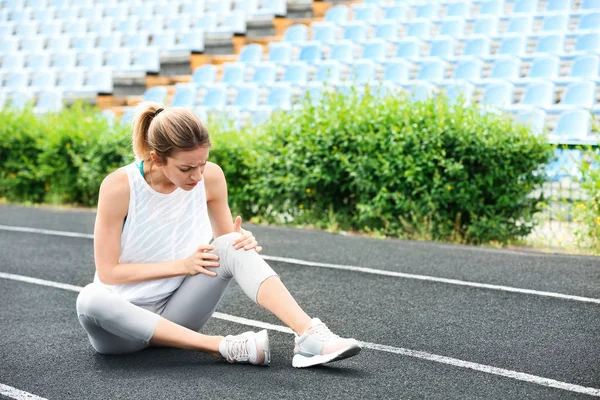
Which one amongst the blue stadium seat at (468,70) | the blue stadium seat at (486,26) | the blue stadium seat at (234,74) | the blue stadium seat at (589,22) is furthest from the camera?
the blue stadium seat at (234,74)

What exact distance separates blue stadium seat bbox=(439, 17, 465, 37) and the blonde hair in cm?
1156

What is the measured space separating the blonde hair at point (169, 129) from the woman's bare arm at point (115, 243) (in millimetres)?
287

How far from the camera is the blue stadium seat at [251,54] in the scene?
53.6 feet

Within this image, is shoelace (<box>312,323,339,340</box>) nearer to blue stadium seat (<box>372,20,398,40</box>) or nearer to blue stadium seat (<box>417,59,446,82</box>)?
blue stadium seat (<box>417,59,446,82</box>)

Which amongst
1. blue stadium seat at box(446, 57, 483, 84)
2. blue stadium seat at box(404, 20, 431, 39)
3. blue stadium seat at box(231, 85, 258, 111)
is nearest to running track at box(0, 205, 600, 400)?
blue stadium seat at box(446, 57, 483, 84)

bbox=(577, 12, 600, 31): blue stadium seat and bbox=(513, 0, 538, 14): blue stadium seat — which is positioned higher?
bbox=(513, 0, 538, 14): blue stadium seat

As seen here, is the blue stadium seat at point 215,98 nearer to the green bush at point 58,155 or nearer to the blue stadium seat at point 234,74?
the blue stadium seat at point 234,74

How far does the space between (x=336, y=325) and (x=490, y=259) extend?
262 centimetres

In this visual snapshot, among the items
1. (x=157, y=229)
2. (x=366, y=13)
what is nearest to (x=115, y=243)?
(x=157, y=229)

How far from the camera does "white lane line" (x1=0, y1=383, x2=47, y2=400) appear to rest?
3.50 meters

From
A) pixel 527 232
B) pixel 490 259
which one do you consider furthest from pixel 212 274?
pixel 527 232

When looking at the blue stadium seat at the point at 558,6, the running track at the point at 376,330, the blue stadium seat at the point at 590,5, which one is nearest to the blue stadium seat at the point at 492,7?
the blue stadium seat at the point at 558,6

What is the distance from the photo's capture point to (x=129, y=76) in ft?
Result: 57.7

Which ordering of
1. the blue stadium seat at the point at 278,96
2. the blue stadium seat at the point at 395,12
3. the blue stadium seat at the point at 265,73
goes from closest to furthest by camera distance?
1. the blue stadium seat at the point at 278,96
2. the blue stadium seat at the point at 265,73
3. the blue stadium seat at the point at 395,12
